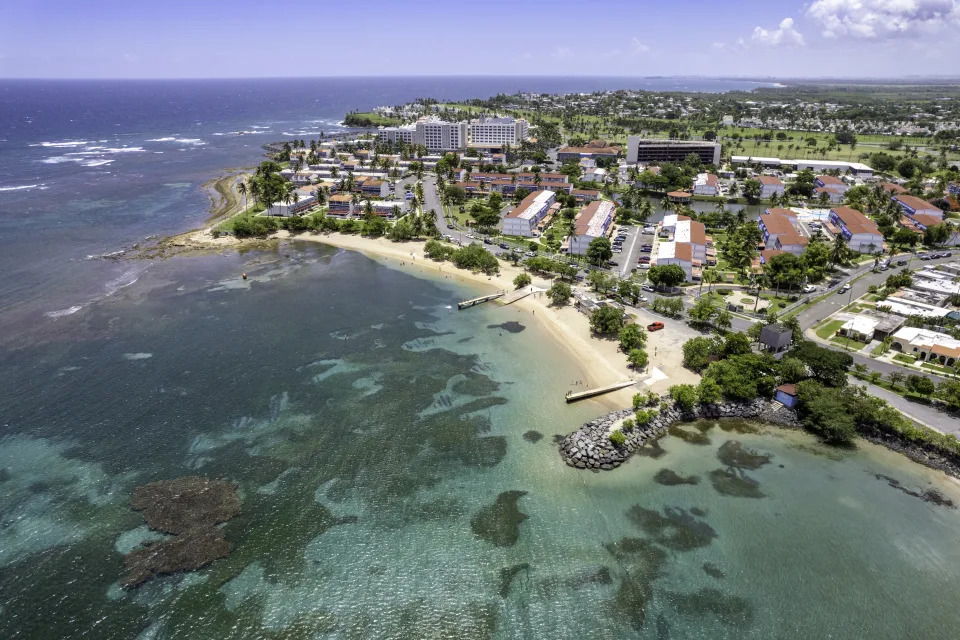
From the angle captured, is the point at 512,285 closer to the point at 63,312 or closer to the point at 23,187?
the point at 63,312

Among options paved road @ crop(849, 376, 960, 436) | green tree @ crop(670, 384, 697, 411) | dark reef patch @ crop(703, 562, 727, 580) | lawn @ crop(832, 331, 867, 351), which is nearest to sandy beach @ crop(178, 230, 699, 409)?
green tree @ crop(670, 384, 697, 411)

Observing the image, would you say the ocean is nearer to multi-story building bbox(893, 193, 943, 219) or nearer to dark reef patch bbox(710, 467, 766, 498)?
dark reef patch bbox(710, 467, 766, 498)

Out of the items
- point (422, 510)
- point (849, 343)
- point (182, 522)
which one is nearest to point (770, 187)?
point (849, 343)

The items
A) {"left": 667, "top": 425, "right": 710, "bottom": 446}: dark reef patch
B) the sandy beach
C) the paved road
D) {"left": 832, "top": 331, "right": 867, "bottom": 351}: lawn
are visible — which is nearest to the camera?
the paved road

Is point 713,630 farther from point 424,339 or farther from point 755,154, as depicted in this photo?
point 755,154

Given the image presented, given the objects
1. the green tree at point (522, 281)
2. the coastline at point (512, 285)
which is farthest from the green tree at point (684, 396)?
the green tree at point (522, 281)

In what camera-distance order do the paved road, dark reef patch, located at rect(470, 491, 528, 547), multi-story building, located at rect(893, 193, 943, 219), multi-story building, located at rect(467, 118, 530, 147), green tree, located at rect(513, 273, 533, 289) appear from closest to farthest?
dark reef patch, located at rect(470, 491, 528, 547), the paved road, green tree, located at rect(513, 273, 533, 289), multi-story building, located at rect(893, 193, 943, 219), multi-story building, located at rect(467, 118, 530, 147)
